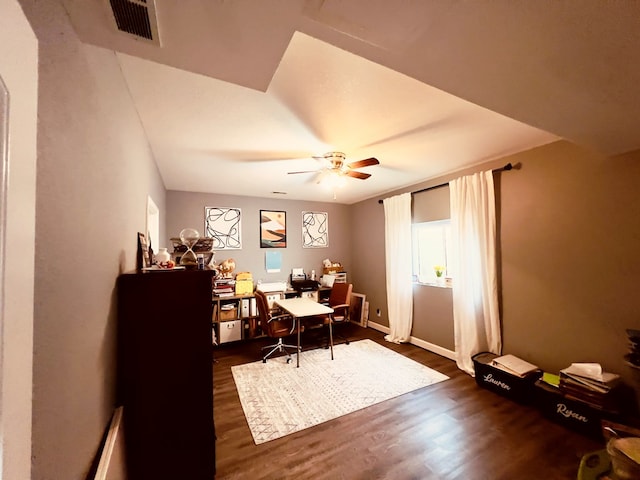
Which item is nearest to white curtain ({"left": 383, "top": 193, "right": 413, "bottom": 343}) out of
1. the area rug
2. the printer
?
the area rug

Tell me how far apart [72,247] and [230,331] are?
3527mm

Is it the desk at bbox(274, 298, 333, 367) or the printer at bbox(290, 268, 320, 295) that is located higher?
the printer at bbox(290, 268, 320, 295)

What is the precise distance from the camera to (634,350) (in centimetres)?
181

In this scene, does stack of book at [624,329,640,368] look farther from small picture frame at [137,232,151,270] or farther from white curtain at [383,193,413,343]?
small picture frame at [137,232,151,270]

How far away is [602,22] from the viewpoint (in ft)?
2.78

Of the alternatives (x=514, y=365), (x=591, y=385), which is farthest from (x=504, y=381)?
(x=591, y=385)

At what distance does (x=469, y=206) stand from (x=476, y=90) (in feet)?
6.84

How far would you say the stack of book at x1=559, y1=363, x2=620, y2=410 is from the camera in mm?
1880

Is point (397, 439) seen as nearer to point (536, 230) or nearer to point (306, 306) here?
point (306, 306)

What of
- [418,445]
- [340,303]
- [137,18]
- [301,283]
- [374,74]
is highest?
[374,74]

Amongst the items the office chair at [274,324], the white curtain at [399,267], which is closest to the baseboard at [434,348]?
the white curtain at [399,267]

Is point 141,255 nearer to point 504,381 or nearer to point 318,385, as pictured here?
point 318,385

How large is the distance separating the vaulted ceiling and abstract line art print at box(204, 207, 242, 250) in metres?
1.68

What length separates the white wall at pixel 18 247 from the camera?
41 centimetres
